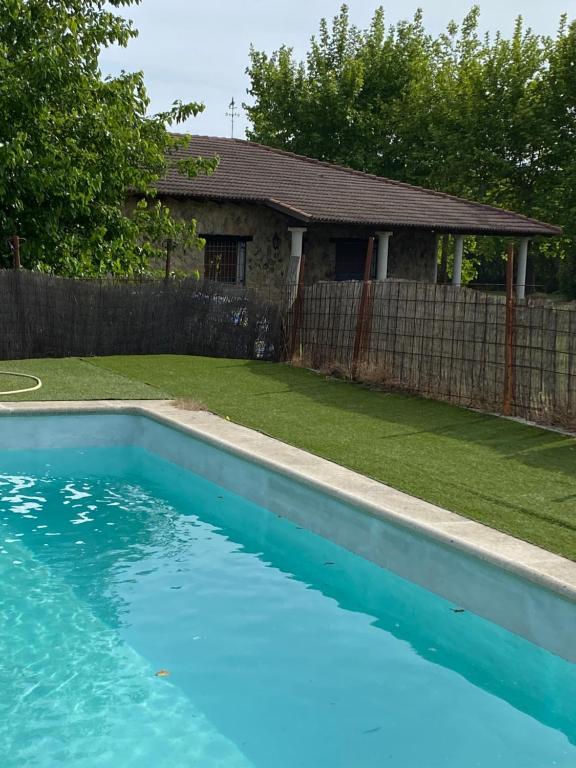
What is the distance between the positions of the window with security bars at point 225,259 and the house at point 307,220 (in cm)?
2

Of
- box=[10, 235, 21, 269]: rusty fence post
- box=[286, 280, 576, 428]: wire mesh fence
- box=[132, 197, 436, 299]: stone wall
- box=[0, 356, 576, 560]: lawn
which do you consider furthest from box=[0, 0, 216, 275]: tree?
box=[286, 280, 576, 428]: wire mesh fence

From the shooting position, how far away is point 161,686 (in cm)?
489

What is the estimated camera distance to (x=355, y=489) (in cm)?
705

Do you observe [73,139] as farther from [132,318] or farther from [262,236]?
[262,236]

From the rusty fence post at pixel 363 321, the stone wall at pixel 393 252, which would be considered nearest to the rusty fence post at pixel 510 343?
the rusty fence post at pixel 363 321

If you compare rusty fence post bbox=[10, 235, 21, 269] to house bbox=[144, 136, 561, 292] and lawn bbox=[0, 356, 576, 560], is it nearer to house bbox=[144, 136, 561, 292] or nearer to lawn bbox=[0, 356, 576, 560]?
lawn bbox=[0, 356, 576, 560]

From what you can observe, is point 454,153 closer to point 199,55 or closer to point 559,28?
point 559,28

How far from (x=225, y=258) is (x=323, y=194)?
3.38m

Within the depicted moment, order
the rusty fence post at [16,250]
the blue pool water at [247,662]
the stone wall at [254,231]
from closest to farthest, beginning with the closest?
the blue pool water at [247,662] < the rusty fence post at [16,250] < the stone wall at [254,231]

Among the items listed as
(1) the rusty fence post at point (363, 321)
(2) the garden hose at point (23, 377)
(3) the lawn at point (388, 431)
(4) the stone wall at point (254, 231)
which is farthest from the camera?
(4) the stone wall at point (254, 231)

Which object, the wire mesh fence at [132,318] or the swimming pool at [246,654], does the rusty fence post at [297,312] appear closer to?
the wire mesh fence at [132,318]

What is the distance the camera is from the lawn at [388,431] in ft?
22.7

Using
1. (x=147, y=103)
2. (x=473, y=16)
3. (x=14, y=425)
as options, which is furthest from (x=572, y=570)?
(x=473, y=16)

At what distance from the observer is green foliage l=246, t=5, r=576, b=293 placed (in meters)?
35.0
